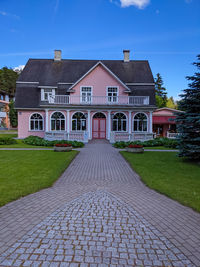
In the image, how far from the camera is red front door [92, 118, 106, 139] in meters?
24.2

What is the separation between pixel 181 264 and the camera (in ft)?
10.2

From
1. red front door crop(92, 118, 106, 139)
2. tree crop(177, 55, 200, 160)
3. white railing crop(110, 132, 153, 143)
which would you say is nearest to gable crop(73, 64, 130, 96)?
red front door crop(92, 118, 106, 139)

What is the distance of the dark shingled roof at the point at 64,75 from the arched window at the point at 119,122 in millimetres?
4189

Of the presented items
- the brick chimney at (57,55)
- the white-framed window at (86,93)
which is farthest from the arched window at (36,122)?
the brick chimney at (57,55)

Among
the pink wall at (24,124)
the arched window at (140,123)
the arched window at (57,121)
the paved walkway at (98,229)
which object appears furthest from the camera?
the pink wall at (24,124)

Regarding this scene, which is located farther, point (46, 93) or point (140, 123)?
point (46, 93)

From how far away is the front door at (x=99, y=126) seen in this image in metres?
24.2

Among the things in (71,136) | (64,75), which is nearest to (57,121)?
(71,136)

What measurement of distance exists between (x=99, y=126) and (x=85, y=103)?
3439mm

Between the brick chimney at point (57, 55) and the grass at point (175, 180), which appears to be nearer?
the grass at point (175, 180)

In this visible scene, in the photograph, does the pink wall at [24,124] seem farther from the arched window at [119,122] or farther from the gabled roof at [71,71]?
the arched window at [119,122]

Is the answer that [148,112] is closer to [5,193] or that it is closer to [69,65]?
[69,65]

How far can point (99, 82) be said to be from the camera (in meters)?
24.7

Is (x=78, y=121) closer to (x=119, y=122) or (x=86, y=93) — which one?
(x=86, y=93)
